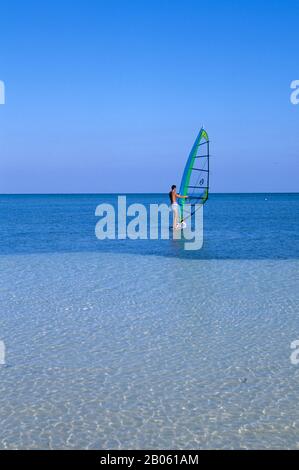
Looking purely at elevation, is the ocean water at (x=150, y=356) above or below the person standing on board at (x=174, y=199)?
below

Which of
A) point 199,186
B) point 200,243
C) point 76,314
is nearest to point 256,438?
point 76,314

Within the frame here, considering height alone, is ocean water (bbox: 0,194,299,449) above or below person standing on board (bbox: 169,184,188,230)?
below

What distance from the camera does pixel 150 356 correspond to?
21.9 ft

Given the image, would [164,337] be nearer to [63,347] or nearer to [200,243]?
[63,347]

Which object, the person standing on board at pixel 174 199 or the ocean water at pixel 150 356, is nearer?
the ocean water at pixel 150 356

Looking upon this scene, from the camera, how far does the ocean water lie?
4.69 meters

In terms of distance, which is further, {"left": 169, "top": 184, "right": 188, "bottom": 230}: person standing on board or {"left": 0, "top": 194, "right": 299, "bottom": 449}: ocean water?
{"left": 169, "top": 184, "right": 188, "bottom": 230}: person standing on board

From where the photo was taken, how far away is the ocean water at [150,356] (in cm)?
469

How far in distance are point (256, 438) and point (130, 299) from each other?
550 cm

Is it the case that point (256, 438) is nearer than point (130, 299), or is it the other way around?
point (256, 438)

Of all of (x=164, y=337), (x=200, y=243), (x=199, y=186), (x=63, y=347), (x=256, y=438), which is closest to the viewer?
(x=256, y=438)

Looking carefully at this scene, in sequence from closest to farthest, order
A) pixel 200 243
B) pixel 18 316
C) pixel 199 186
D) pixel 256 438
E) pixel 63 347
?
pixel 256 438
pixel 63 347
pixel 18 316
pixel 200 243
pixel 199 186

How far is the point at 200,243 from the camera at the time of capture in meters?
18.9

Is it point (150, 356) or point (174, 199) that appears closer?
point (150, 356)
